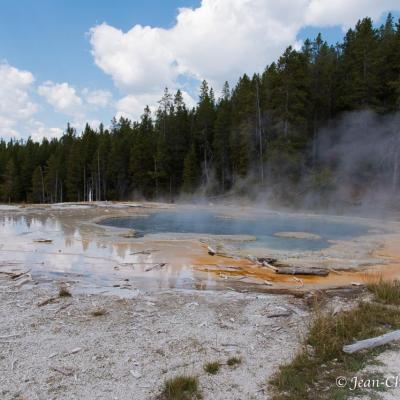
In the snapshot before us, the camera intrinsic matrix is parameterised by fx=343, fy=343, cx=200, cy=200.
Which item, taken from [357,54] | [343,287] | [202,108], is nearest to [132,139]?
[202,108]

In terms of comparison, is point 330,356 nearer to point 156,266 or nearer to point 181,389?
point 181,389

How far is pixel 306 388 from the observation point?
163 inches

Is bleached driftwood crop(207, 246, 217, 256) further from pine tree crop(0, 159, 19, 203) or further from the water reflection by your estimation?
pine tree crop(0, 159, 19, 203)

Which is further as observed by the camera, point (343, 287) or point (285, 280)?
point (285, 280)

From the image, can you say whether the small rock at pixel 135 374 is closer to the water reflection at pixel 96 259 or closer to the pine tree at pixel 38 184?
the water reflection at pixel 96 259

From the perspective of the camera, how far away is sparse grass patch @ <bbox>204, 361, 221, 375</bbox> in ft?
15.1

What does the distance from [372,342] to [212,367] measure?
240 centimetres

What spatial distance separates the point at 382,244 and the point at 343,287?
737 cm

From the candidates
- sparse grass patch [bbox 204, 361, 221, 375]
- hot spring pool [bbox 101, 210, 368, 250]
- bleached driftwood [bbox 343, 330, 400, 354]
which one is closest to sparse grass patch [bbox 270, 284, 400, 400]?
bleached driftwood [bbox 343, 330, 400, 354]

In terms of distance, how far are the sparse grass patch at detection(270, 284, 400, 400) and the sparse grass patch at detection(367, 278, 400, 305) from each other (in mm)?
525

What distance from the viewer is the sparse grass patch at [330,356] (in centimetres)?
411

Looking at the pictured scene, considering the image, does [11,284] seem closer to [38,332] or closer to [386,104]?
[38,332]

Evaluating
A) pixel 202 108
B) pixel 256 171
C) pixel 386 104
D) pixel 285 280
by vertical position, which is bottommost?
pixel 285 280

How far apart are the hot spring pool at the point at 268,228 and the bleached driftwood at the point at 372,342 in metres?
9.06
